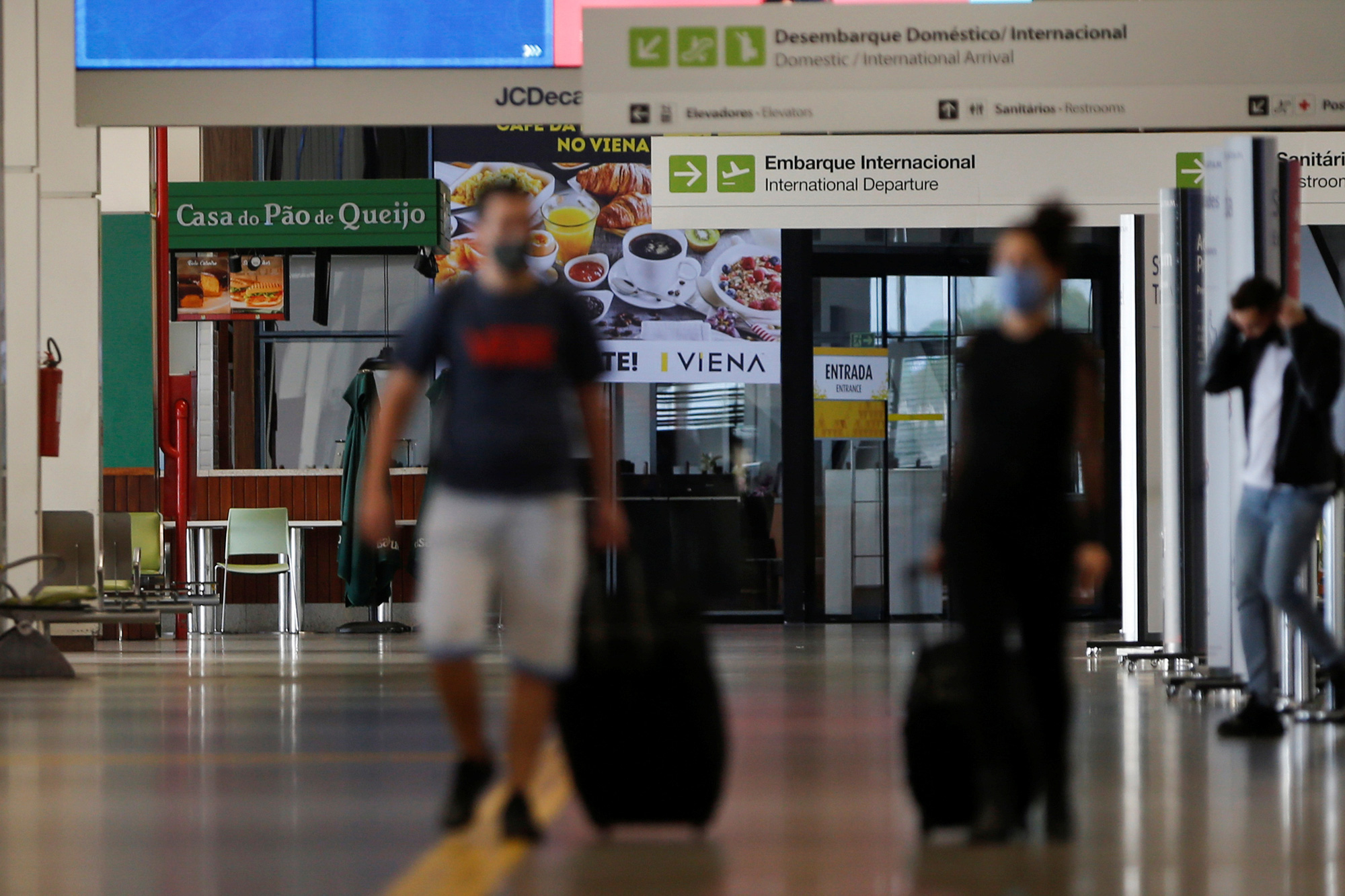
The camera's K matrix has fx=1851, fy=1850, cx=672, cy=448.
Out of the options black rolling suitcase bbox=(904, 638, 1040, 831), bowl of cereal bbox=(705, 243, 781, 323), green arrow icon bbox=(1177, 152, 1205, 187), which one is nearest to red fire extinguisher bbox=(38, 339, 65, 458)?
bowl of cereal bbox=(705, 243, 781, 323)

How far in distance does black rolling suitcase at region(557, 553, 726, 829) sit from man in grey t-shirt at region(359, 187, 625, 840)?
0.34ft

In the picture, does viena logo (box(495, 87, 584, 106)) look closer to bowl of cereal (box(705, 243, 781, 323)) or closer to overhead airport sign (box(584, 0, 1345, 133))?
overhead airport sign (box(584, 0, 1345, 133))

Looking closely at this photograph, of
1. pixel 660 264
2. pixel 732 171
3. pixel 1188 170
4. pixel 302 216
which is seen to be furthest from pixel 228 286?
pixel 1188 170

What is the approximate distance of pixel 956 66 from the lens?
8.95 metres

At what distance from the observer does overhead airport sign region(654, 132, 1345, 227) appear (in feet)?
37.9

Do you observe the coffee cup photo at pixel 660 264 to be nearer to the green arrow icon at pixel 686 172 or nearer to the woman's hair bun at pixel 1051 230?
the green arrow icon at pixel 686 172

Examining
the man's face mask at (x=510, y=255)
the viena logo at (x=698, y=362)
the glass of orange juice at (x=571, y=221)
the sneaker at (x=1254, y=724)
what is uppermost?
the glass of orange juice at (x=571, y=221)

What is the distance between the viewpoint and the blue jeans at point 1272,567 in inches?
259

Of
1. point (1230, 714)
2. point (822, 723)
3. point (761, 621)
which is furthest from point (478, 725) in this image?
point (761, 621)

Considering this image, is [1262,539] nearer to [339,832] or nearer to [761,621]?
[339,832]

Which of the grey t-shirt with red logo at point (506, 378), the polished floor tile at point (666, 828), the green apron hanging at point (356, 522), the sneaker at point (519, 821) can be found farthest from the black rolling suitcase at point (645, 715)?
the green apron hanging at point (356, 522)

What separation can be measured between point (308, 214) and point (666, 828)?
1102 cm

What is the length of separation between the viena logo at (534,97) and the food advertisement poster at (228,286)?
22.6 ft

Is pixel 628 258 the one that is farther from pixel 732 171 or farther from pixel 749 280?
pixel 732 171
